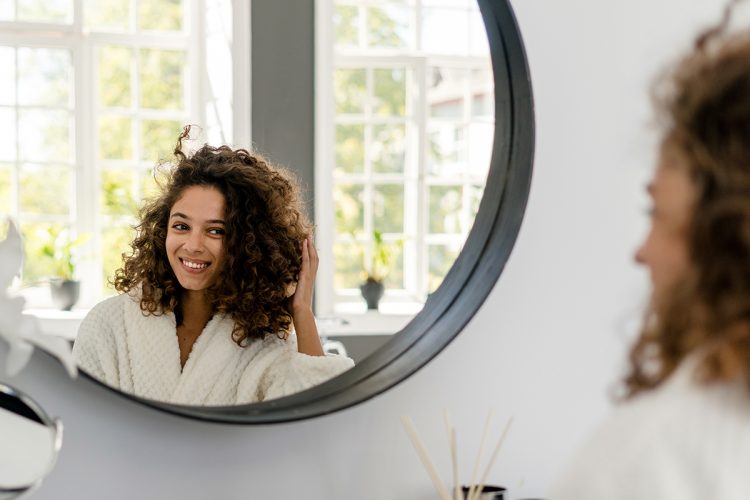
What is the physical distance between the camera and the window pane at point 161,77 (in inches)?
29.8

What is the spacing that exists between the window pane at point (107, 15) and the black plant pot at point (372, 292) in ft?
1.08

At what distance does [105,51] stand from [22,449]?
1.11ft

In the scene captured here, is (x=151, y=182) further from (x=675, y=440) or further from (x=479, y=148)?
(x=675, y=440)

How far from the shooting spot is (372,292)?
0.89m

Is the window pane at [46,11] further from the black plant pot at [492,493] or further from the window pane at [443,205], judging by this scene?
the black plant pot at [492,493]

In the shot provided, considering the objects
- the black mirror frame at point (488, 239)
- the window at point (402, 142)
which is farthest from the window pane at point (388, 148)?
the black mirror frame at point (488, 239)

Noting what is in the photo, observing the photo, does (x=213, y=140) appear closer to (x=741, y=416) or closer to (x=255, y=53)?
(x=255, y=53)

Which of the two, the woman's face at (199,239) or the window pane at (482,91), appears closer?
the woman's face at (199,239)

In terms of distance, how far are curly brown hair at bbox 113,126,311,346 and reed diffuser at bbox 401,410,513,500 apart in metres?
0.17

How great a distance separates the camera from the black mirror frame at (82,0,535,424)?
90cm

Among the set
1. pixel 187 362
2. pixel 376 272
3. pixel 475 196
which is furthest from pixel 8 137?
pixel 475 196

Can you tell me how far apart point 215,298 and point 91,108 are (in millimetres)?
211

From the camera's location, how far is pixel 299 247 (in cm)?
87

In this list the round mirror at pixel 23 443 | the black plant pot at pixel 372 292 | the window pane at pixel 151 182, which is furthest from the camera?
the black plant pot at pixel 372 292
